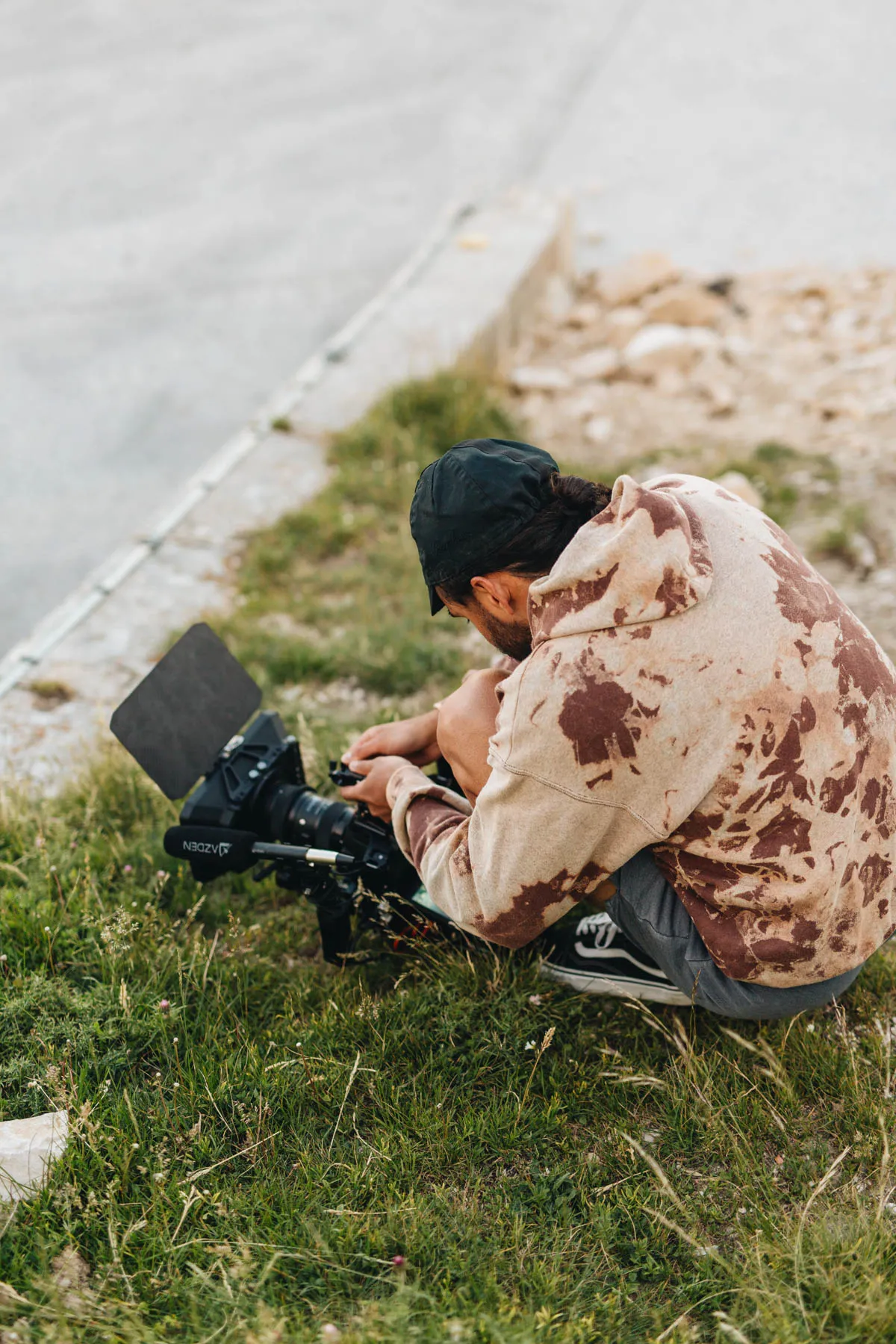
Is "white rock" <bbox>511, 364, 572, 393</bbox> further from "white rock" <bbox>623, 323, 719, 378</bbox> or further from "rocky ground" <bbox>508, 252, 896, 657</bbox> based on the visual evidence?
"white rock" <bbox>623, 323, 719, 378</bbox>

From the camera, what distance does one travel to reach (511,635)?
2.46 meters

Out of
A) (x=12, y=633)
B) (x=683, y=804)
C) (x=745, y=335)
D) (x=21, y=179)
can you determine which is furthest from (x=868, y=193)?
(x=683, y=804)

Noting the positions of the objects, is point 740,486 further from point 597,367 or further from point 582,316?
point 582,316

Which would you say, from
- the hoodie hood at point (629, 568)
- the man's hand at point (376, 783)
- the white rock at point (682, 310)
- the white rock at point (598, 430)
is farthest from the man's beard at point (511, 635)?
the white rock at point (682, 310)

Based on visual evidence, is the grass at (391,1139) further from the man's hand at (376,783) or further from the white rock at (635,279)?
the white rock at (635,279)

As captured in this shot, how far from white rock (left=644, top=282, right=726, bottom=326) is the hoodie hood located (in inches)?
238

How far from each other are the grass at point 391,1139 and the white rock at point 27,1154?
0.11ft

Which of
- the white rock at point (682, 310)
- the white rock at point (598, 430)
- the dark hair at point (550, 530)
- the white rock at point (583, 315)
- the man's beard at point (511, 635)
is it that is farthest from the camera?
the white rock at point (583, 315)

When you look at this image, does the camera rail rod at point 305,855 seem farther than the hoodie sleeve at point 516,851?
Yes

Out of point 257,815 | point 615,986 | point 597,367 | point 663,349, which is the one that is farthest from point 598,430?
point 615,986

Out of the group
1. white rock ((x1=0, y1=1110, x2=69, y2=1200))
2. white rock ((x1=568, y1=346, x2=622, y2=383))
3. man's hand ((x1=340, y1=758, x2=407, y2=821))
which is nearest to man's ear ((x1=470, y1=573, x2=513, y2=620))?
man's hand ((x1=340, y1=758, x2=407, y2=821))

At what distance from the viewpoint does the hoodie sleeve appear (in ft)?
7.14

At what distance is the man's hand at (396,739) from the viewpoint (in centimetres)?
291

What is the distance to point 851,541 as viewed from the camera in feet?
16.5
